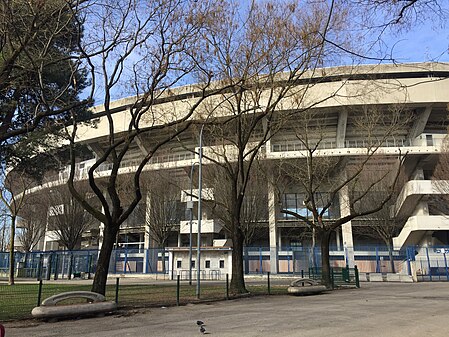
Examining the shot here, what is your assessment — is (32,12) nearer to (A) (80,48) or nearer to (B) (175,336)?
(A) (80,48)

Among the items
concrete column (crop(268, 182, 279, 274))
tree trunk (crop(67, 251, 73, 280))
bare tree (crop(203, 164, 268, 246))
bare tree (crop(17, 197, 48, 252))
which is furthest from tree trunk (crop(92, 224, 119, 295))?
bare tree (crop(17, 197, 48, 252))

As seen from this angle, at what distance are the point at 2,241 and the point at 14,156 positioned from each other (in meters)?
51.5

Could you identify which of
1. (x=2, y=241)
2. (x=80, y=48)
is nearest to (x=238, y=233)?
(x=80, y=48)

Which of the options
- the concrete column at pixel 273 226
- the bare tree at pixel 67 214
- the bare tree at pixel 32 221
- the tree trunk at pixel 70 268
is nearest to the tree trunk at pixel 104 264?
the tree trunk at pixel 70 268

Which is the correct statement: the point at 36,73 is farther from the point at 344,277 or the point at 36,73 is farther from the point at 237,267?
the point at 344,277

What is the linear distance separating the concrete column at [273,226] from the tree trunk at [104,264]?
23.1m

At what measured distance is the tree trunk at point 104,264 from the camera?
1341 cm

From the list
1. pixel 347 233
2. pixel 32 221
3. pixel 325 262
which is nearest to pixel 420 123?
pixel 347 233

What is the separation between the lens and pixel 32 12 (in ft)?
34.7

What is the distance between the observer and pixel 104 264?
13.7 meters

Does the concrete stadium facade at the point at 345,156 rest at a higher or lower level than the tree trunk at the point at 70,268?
higher

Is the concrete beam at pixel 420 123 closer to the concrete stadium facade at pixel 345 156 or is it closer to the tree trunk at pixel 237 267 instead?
the concrete stadium facade at pixel 345 156

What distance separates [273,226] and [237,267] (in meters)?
23.1

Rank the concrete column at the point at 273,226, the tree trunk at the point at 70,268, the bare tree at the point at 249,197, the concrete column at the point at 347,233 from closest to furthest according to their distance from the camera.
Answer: the bare tree at the point at 249,197, the tree trunk at the point at 70,268, the concrete column at the point at 273,226, the concrete column at the point at 347,233
